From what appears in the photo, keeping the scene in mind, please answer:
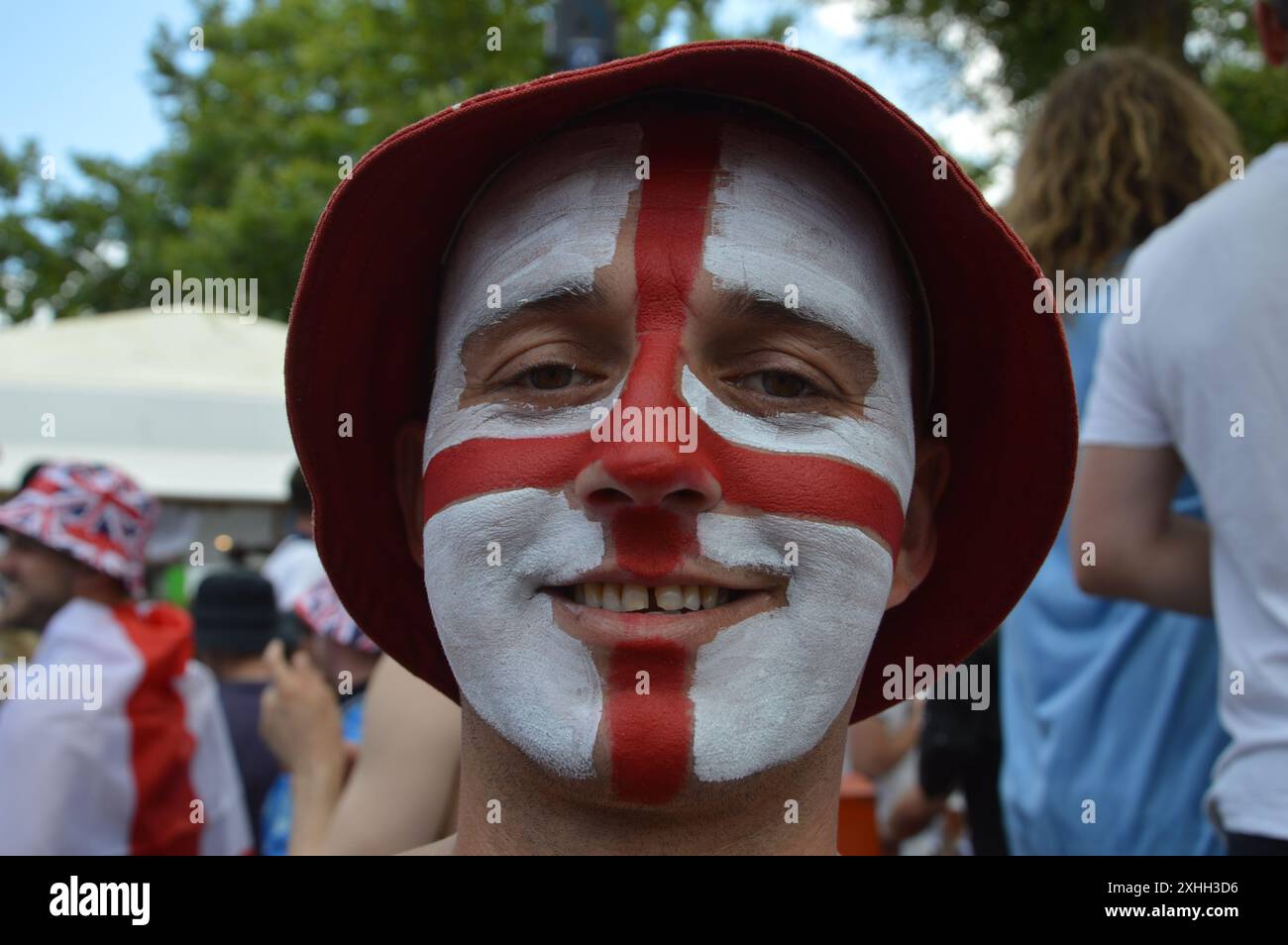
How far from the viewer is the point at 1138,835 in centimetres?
278

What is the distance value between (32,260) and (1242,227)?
72.2 feet

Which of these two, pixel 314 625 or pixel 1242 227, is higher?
pixel 1242 227

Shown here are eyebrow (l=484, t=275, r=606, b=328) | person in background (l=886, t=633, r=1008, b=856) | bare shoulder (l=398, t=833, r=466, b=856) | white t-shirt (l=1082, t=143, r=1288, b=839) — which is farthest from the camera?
person in background (l=886, t=633, r=1008, b=856)

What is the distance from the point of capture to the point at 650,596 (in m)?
1.53

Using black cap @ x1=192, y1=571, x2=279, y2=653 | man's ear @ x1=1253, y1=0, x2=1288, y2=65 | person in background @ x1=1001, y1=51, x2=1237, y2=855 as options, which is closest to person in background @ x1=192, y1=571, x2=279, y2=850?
black cap @ x1=192, y1=571, x2=279, y2=653

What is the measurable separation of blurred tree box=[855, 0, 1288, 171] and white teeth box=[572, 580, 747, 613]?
8.57 meters

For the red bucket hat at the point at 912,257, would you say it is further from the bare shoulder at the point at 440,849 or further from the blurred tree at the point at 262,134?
the blurred tree at the point at 262,134

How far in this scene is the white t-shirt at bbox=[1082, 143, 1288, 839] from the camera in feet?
7.42

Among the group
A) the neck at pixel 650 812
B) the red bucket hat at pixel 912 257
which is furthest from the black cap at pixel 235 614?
the neck at pixel 650 812

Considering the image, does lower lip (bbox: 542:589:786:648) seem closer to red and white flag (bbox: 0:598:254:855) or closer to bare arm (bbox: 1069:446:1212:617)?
bare arm (bbox: 1069:446:1212:617)

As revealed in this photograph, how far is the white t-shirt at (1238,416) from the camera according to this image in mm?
2262
